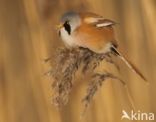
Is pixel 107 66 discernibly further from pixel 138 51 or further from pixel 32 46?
pixel 32 46

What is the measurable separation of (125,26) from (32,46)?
1.02ft

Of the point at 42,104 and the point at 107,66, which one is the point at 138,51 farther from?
the point at 42,104

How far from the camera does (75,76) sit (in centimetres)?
181

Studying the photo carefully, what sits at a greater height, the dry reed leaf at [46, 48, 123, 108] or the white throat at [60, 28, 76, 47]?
the white throat at [60, 28, 76, 47]

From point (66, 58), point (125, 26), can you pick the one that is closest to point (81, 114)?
point (66, 58)

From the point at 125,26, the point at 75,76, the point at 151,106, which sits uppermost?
the point at 125,26

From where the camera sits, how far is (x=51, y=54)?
183 cm

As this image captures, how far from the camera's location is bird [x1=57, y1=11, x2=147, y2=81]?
5.90 ft

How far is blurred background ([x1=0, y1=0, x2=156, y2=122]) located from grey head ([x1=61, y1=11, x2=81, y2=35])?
23mm

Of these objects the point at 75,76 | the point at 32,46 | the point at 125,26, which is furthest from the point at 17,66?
the point at 125,26

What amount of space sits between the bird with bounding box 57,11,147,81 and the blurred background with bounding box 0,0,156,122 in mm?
19

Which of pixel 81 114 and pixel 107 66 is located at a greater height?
pixel 107 66

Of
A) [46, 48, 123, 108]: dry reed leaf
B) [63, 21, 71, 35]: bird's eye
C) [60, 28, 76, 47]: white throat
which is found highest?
[63, 21, 71, 35]: bird's eye

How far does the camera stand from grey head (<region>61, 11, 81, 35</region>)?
5.91 ft
